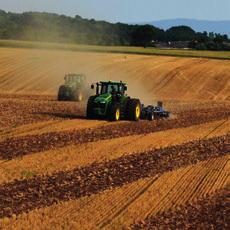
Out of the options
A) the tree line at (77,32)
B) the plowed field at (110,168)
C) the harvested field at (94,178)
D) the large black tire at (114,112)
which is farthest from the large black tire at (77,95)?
the tree line at (77,32)

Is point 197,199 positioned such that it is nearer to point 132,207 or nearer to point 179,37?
point 132,207

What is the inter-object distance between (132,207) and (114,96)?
47.5 feet

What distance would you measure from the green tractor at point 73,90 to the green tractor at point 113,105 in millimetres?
9972

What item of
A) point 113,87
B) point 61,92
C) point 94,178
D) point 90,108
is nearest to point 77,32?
point 61,92

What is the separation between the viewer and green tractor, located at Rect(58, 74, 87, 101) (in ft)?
121

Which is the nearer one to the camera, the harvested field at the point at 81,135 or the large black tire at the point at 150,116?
the harvested field at the point at 81,135

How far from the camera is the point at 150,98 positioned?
4350 cm

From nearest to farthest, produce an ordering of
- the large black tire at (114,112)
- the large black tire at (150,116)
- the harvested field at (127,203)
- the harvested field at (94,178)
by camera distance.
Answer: the harvested field at (127,203) → the harvested field at (94,178) → the large black tire at (114,112) → the large black tire at (150,116)

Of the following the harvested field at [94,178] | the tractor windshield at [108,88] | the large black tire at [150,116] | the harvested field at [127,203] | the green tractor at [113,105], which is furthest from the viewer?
the large black tire at [150,116]

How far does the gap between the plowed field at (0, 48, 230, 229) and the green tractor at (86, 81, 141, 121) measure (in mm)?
429

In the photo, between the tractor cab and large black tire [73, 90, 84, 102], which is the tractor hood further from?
large black tire [73, 90, 84, 102]

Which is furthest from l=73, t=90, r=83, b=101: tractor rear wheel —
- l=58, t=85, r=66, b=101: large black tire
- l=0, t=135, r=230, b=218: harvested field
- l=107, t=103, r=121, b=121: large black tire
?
l=0, t=135, r=230, b=218: harvested field

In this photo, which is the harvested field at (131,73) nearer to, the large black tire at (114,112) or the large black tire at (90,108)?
the large black tire at (90,108)

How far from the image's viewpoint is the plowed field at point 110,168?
38.6ft
